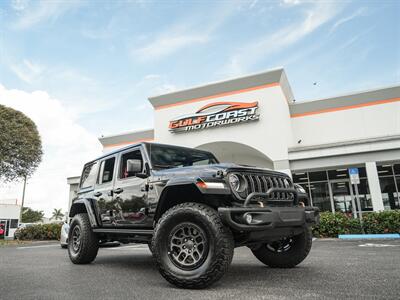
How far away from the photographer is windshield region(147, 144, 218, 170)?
4688 mm

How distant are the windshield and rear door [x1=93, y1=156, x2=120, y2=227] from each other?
3.26 ft

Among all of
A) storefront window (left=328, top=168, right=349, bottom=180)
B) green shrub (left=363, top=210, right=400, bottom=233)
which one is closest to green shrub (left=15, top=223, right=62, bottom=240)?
green shrub (left=363, top=210, right=400, bottom=233)

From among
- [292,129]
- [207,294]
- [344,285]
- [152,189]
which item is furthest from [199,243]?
[292,129]

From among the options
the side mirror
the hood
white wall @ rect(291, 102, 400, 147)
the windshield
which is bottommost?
the hood

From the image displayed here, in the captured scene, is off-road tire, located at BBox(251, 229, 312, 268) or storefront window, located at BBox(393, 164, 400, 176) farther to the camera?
storefront window, located at BBox(393, 164, 400, 176)

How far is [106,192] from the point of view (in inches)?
207

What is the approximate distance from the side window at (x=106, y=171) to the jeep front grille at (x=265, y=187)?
9.00 ft

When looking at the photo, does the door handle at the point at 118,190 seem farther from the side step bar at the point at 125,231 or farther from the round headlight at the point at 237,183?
the round headlight at the point at 237,183

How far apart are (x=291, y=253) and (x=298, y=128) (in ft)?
50.7

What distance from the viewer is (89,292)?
3.30m

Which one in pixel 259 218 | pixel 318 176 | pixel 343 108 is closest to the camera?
pixel 259 218

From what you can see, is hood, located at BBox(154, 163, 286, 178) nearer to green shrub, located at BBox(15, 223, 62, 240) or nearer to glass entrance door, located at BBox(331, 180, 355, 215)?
green shrub, located at BBox(15, 223, 62, 240)

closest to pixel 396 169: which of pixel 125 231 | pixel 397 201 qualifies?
pixel 397 201

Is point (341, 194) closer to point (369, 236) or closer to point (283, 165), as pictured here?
point (283, 165)
